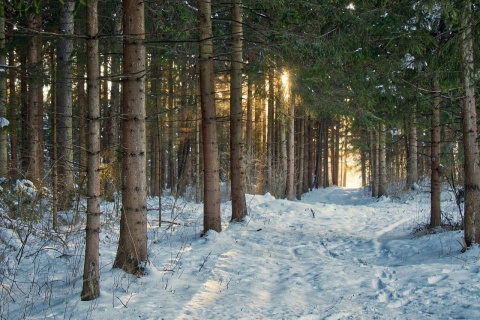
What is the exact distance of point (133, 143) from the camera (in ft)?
18.4

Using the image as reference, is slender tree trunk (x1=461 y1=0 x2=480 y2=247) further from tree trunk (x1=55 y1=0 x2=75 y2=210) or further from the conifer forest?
tree trunk (x1=55 y1=0 x2=75 y2=210)

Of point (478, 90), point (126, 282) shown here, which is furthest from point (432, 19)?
point (126, 282)

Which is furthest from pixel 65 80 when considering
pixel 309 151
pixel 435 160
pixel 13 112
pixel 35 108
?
pixel 309 151

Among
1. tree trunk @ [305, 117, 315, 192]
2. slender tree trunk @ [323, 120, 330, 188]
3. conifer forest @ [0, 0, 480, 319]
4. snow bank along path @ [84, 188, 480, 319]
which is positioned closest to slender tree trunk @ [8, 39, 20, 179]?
conifer forest @ [0, 0, 480, 319]

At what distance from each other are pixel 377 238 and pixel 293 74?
568 centimetres

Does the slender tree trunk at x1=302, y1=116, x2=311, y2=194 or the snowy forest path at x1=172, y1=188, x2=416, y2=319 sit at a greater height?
the slender tree trunk at x1=302, y1=116, x2=311, y2=194

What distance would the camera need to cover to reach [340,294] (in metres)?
5.41

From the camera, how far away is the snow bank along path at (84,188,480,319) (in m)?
4.65

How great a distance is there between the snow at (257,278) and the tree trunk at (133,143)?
0.40 m

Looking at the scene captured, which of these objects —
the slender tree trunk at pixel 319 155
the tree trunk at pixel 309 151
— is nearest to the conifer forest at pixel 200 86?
the tree trunk at pixel 309 151


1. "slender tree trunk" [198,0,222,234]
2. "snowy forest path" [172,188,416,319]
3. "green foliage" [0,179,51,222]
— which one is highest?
"slender tree trunk" [198,0,222,234]

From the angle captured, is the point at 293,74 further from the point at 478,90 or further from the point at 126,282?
the point at 126,282

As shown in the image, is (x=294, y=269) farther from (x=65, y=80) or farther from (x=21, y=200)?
(x=65, y=80)

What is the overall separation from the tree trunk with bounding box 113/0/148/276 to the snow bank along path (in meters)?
0.49
